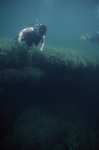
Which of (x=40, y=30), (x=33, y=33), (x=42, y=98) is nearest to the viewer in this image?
(x=33, y=33)

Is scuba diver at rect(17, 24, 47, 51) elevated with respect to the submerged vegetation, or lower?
elevated

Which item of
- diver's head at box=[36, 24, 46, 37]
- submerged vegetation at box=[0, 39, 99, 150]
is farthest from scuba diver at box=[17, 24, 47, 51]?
submerged vegetation at box=[0, 39, 99, 150]

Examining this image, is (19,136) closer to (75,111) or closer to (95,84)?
(75,111)

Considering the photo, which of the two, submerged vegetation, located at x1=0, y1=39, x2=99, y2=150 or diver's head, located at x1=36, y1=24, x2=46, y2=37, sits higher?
diver's head, located at x1=36, y1=24, x2=46, y2=37

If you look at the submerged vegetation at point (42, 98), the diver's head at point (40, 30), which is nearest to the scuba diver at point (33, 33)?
the diver's head at point (40, 30)

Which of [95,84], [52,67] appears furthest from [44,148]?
[95,84]

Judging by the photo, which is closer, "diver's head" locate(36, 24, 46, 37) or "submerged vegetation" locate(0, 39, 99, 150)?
"submerged vegetation" locate(0, 39, 99, 150)

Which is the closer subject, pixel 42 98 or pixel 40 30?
pixel 40 30

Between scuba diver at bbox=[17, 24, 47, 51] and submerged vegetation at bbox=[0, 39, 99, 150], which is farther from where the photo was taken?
scuba diver at bbox=[17, 24, 47, 51]

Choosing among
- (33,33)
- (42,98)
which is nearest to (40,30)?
(33,33)

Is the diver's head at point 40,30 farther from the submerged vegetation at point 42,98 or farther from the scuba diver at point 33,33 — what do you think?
the submerged vegetation at point 42,98

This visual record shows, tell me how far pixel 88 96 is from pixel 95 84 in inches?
55.0

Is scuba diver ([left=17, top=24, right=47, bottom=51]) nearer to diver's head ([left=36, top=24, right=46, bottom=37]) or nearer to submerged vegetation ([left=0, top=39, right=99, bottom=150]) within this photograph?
diver's head ([left=36, top=24, right=46, bottom=37])

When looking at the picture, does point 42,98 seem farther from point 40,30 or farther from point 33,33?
point 40,30
